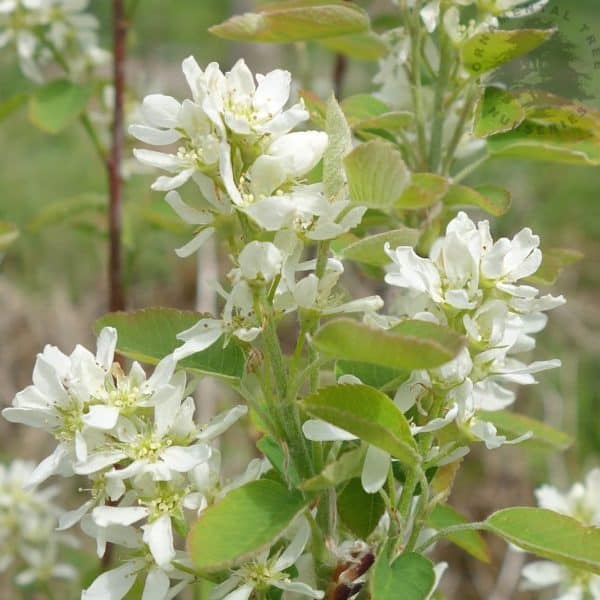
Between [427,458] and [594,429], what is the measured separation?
237 cm

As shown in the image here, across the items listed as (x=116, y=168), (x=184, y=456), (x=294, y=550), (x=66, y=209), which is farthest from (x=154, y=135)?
(x=66, y=209)

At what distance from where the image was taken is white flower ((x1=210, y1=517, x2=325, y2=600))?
3.39ft

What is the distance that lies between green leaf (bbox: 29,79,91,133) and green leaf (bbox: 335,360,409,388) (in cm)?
109

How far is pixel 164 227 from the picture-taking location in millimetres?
2133

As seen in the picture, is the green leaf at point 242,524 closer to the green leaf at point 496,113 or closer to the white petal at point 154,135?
the white petal at point 154,135

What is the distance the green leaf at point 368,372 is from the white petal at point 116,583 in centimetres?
33

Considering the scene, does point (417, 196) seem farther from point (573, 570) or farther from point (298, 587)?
point (573, 570)

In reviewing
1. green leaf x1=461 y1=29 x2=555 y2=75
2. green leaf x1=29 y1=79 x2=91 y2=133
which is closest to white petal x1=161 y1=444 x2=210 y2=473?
green leaf x1=461 y1=29 x2=555 y2=75

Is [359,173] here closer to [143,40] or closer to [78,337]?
[78,337]

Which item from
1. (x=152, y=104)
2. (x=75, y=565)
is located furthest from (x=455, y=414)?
(x=75, y=565)

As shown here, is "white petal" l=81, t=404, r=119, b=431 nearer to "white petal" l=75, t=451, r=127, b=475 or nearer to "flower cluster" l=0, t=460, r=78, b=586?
"white petal" l=75, t=451, r=127, b=475

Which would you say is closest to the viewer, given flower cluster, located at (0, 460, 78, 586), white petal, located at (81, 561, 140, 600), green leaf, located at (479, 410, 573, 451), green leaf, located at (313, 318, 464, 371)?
green leaf, located at (313, 318, 464, 371)

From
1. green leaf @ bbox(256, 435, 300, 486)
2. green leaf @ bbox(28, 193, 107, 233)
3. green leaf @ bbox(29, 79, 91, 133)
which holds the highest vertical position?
green leaf @ bbox(29, 79, 91, 133)

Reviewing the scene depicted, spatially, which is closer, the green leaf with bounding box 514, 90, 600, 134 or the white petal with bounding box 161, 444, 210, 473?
the white petal with bounding box 161, 444, 210, 473
